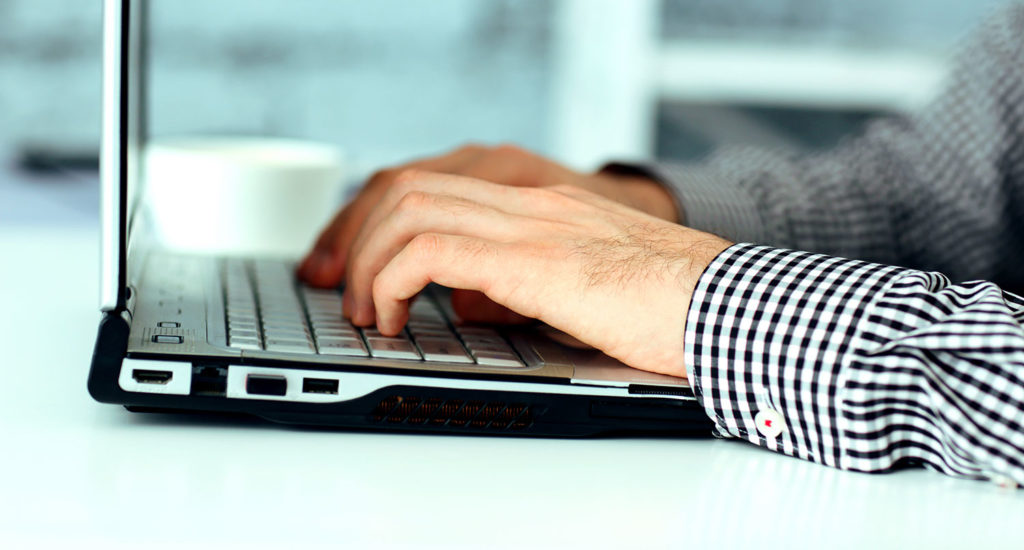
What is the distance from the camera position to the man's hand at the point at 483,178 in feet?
2.73

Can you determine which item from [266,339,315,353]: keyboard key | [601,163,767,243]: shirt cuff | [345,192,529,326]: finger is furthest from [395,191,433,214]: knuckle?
[601,163,767,243]: shirt cuff

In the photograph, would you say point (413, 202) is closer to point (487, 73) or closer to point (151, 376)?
point (151, 376)

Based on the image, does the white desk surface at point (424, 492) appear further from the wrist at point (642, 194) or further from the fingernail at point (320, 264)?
the wrist at point (642, 194)

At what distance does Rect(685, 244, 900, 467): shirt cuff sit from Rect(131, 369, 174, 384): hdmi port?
27 cm

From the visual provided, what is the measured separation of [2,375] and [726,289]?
43 centimetres

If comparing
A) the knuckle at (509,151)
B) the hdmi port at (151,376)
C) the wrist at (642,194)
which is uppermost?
the knuckle at (509,151)

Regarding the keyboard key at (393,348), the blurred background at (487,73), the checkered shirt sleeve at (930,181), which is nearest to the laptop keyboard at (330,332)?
the keyboard key at (393,348)

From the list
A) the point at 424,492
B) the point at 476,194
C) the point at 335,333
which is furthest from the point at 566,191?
the point at 424,492

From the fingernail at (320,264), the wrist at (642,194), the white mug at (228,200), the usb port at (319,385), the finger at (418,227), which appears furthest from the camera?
the white mug at (228,200)

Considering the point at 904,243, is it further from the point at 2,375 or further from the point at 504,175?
the point at 2,375

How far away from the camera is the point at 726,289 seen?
1.94 ft

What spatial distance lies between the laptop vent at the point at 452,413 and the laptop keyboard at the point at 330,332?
2 centimetres

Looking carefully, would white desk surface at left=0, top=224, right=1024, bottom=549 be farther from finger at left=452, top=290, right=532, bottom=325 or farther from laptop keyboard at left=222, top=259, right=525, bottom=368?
finger at left=452, top=290, right=532, bottom=325

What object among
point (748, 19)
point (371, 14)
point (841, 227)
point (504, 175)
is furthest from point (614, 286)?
point (748, 19)
